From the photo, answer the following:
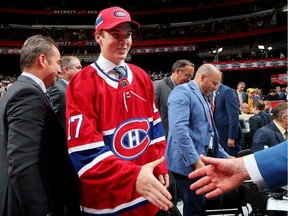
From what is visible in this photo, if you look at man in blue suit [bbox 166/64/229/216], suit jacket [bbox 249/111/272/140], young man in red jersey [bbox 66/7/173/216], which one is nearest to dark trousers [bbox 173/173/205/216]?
man in blue suit [bbox 166/64/229/216]

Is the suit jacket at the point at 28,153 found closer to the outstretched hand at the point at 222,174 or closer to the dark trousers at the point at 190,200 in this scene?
the outstretched hand at the point at 222,174

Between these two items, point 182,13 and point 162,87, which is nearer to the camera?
point 162,87

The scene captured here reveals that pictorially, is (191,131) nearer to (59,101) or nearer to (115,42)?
(59,101)

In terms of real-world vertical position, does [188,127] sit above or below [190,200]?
above

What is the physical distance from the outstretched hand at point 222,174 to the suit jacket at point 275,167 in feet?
0.22

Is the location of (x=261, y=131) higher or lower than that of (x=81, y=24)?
lower

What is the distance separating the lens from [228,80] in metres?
23.6

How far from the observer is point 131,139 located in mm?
1513

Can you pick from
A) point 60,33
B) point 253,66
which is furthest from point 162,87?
point 60,33

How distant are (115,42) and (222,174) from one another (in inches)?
29.8

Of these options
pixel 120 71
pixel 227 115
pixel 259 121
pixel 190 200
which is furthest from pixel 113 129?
pixel 259 121

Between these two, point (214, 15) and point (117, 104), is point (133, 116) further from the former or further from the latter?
point (214, 15)

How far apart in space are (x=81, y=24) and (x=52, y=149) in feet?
97.2

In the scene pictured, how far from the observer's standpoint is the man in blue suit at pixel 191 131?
2.47m
